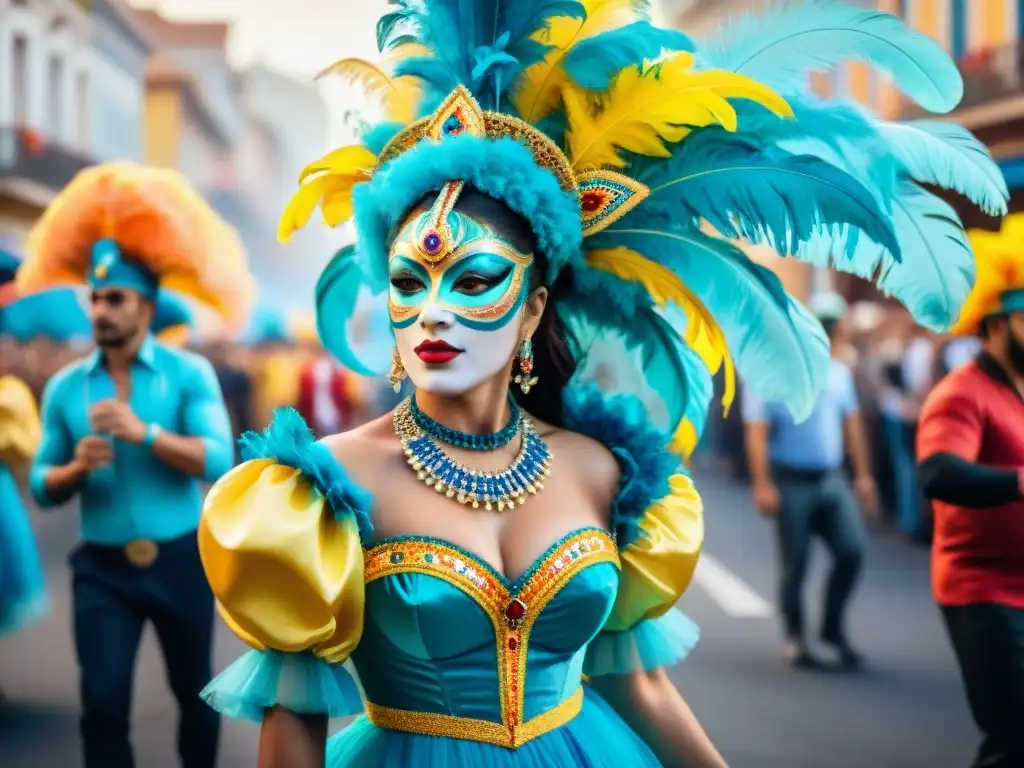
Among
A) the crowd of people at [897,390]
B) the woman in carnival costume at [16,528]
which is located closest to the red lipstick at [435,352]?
the woman in carnival costume at [16,528]

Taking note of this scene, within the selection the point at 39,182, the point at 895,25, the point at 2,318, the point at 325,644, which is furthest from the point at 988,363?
the point at 39,182

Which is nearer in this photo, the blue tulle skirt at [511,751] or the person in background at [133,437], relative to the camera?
the blue tulle skirt at [511,751]

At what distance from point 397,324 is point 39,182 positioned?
1741 cm

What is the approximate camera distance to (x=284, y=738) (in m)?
2.09

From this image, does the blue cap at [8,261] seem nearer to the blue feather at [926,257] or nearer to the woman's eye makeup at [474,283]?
the woman's eye makeup at [474,283]

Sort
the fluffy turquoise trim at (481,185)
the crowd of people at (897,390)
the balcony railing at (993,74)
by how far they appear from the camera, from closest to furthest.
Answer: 1. the fluffy turquoise trim at (481,185)
2. the crowd of people at (897,390)
3. the balcony railing at (993,74)

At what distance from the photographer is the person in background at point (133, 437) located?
Result: 13.3 feet

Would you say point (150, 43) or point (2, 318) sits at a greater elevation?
point (150, 43)

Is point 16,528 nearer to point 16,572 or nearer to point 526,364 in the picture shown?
point 16,572

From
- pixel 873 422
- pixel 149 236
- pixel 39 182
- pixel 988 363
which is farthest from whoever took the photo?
pixel 39 182

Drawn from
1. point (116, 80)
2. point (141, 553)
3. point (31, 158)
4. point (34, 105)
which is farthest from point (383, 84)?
point (116, 80)

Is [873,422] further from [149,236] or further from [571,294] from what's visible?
[571,294]

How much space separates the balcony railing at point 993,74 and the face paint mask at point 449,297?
45.4 ft

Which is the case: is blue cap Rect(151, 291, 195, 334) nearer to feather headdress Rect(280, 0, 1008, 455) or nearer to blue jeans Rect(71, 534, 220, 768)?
blue jeans Rect(71, 534, 220, 768)
